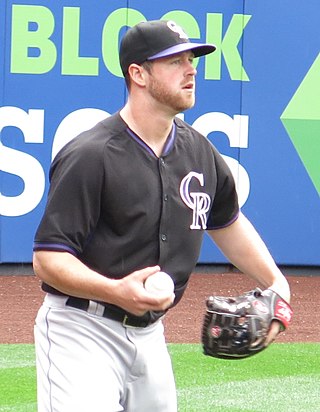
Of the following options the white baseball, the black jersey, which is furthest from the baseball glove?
the white baseball

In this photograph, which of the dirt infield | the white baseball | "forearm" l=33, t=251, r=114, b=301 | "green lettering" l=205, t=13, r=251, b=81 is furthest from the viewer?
"green lettering" l=205, t=13, r=251, b=81

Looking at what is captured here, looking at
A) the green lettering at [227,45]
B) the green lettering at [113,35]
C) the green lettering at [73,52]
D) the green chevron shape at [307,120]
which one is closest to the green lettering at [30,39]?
the green lettering at [73,52]

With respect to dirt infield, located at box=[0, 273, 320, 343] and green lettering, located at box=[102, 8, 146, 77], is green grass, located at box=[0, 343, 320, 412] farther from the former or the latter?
green lettering, located at box=[102, 8, 146, 77]

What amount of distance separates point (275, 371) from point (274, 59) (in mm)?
5117

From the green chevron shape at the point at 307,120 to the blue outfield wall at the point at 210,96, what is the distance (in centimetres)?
1

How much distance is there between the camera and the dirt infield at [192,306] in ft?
29.8

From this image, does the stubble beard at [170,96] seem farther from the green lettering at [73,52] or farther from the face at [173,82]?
the green lettering at [73,52]

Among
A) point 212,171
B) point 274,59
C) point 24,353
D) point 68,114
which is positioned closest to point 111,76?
point 68,114

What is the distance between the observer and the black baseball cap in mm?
3932

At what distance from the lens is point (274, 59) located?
12.1 metres

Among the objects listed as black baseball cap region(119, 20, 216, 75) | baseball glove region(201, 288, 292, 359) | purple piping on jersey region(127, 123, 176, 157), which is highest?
black baseball cap region(119, 20, 216, 75)

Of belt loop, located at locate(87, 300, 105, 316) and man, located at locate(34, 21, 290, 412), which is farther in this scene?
belt loop, located at locate(87, 300, 105, 316)

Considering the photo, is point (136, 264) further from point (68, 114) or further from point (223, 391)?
point (68, 114)

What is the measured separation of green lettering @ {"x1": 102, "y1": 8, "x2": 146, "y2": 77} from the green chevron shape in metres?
1.88
